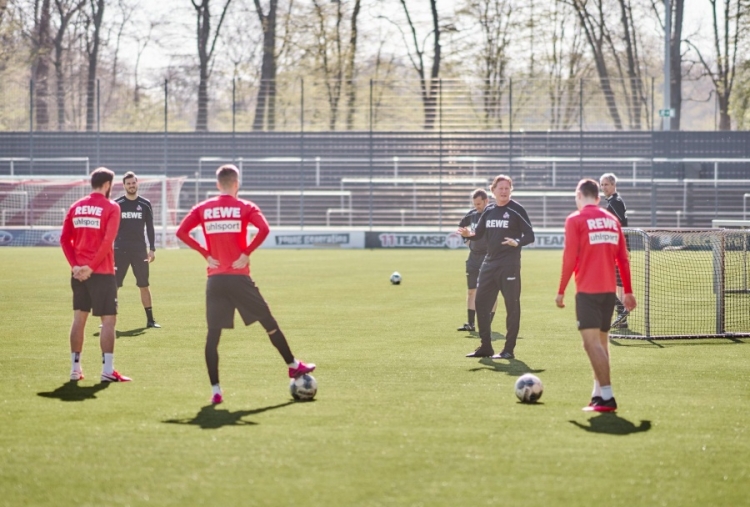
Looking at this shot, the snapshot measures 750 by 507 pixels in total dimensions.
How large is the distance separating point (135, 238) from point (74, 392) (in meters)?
6.08

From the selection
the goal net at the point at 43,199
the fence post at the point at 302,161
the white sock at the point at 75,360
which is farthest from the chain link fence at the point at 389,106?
the white sock at the point at 75,360

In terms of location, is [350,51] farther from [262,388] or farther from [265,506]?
[265,506]

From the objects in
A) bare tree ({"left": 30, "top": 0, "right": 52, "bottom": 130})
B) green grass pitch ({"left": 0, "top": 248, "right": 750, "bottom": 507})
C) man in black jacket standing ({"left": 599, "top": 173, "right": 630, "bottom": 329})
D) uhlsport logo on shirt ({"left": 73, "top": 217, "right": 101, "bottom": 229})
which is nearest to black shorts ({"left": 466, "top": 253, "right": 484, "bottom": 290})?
green grass pitch ({"left": 0, "top": 248, "right": 750, "bottom": 507})

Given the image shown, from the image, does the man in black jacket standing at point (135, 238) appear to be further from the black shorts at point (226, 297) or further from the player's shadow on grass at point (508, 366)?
the black shorts at point (226, 297)

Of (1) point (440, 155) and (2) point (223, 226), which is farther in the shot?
(1) point (440, 155)

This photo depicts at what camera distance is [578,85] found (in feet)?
143

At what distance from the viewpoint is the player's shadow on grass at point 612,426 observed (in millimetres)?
7785

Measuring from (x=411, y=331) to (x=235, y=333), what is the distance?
2299 mm

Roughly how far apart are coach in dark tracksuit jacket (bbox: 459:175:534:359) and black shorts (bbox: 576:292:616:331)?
10.2 feet

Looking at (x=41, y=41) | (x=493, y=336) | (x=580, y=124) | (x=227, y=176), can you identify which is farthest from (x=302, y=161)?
(x=227, y=176)

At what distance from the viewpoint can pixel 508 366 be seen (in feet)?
36.6

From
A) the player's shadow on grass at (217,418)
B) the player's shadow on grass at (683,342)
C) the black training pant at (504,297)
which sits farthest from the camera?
the player's shadow on grass at (683,342)

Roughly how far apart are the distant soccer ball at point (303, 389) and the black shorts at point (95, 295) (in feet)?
7.14

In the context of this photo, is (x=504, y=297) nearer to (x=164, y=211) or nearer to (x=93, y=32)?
(x=164, y=211)
